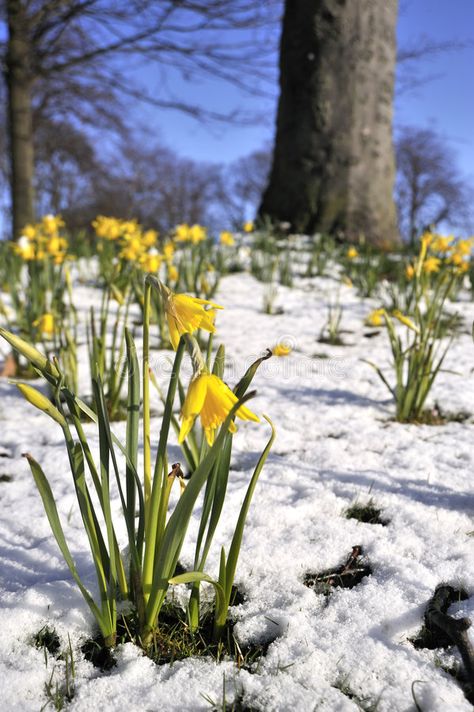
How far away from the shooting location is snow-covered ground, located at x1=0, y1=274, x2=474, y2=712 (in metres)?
0.84

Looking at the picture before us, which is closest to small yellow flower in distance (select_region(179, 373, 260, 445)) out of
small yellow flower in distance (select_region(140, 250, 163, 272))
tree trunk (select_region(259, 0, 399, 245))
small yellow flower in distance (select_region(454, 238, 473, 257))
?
small yellow flower in distance (select_region(140, 250, 163, 272))

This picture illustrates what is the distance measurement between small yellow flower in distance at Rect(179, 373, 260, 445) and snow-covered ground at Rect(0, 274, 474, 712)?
0.45 meters

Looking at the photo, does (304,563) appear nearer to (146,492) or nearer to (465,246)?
(146,492)

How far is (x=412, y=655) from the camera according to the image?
89 centimetres

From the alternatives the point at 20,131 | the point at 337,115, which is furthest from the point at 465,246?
the point at 20,131

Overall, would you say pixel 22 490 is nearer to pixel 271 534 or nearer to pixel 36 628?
pixel 36 628

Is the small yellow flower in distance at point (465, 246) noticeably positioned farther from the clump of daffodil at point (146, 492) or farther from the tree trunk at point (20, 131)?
the tree trunk at point (20, 131)

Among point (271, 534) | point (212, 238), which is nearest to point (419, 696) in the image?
point (271, 534)

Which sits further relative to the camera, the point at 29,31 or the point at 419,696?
the point at 29,31

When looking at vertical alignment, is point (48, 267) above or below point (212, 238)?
below

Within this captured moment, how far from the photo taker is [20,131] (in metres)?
7.02

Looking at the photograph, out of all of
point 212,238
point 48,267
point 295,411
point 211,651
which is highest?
point 212,238

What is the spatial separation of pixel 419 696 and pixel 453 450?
3.10 feet

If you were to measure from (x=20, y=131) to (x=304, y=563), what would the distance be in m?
7.54
